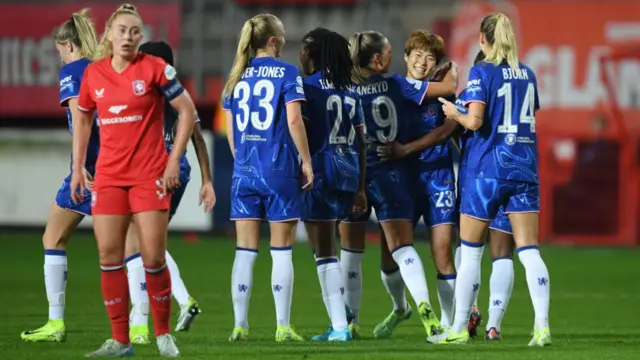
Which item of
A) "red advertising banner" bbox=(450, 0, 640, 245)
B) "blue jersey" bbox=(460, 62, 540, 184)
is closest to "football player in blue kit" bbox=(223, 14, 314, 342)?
"blue jersey" bbox=(460, 62, 540, 184)

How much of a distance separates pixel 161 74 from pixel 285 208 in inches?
68.7

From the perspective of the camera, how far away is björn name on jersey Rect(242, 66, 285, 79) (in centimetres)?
943

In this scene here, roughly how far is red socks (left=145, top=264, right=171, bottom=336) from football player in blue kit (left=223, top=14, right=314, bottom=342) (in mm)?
1481

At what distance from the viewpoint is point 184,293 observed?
10.5 meters

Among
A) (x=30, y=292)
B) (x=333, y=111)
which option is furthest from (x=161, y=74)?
(x=30, y=292)

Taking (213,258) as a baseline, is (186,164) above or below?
above

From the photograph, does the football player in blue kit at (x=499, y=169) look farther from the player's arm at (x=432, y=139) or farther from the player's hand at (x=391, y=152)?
the player's hand at (x=391, y=152)

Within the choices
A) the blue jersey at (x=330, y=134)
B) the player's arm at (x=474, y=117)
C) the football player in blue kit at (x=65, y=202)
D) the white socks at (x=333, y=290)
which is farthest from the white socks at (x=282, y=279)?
the player's arm at (x=474, y=117)

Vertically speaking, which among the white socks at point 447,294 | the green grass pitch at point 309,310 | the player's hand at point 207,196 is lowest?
the green grass pitch at point 309,310

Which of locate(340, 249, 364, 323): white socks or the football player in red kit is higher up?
the football player in red kit

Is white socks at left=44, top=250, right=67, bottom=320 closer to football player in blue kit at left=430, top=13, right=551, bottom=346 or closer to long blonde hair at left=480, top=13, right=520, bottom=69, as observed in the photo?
football player in blue kit at left=430, top=13, right=551, bottom=346

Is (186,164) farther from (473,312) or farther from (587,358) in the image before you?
(587,358)

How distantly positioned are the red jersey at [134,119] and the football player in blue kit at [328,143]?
1.87 m

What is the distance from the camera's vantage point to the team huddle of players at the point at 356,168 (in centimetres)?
923
